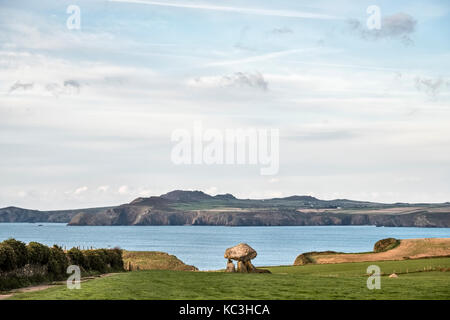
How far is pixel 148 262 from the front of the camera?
7319cm

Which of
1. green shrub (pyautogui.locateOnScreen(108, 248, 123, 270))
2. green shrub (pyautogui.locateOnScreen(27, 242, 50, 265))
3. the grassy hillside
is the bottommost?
the grassy hillside

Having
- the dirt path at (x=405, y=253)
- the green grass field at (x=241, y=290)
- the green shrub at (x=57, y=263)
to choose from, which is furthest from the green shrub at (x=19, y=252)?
the dirt path at (x=405, y=253)

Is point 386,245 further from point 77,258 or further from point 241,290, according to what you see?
point 241,290

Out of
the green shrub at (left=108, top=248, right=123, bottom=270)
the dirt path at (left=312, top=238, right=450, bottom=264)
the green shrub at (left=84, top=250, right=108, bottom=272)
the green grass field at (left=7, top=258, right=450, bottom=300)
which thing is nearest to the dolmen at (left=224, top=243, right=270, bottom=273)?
the green shrub at (left=108, top=248, right=123, bottom=270)

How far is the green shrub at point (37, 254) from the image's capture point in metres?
34.9

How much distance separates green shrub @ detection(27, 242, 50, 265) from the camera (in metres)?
34.9

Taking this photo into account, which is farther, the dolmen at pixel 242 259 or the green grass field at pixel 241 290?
the dolmen at pixel 242 259

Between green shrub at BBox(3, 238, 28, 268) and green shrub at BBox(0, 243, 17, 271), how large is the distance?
1.79ft

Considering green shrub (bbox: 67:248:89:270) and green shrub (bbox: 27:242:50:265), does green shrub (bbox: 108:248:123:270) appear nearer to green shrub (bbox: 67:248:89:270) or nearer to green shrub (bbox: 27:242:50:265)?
green shrub (bbox: 67:248:89:270)

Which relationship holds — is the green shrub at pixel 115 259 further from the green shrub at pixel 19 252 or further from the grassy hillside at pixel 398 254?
the grassy hillside at pixel 398 254

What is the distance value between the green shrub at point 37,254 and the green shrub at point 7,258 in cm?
186

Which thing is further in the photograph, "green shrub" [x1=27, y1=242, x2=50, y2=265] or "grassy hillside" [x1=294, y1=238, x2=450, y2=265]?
"grassy hillside" [x1=294, y1=238, x2=450, y2=265]
